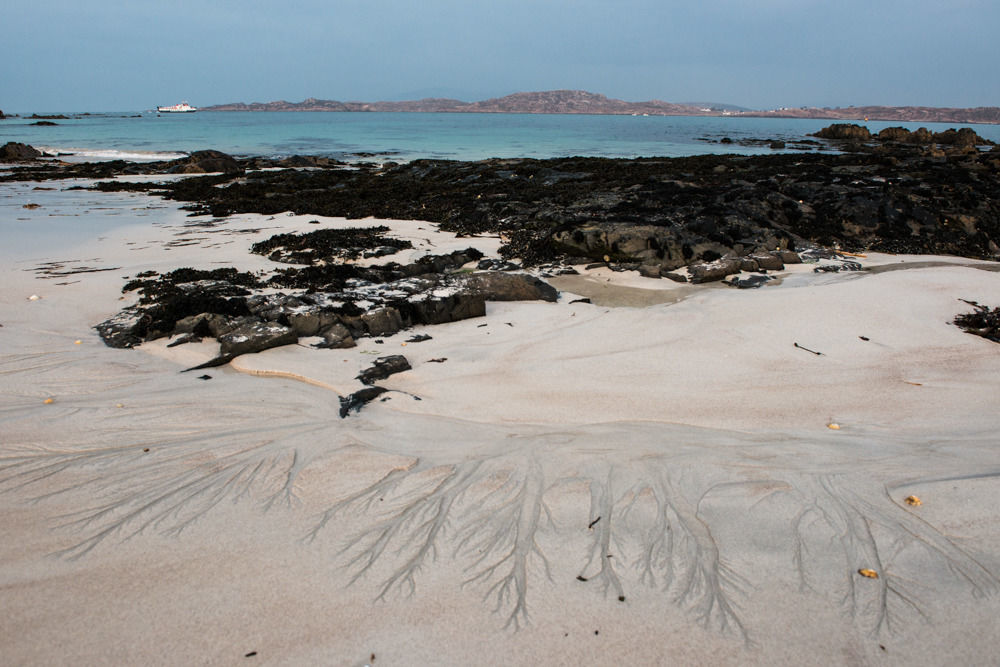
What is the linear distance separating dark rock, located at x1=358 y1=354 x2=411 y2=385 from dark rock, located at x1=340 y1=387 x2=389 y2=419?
24 centimetres

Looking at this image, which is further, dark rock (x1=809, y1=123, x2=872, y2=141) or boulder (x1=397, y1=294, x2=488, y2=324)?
dark rock (x1=809, y1=123, x2=872, y2=141)

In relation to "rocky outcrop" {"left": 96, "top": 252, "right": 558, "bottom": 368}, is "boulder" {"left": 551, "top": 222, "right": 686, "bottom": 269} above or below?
above

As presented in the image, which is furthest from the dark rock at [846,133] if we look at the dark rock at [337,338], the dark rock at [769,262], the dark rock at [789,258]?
the dark rock at [337,338]

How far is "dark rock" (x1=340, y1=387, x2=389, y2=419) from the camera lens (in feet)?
13.2

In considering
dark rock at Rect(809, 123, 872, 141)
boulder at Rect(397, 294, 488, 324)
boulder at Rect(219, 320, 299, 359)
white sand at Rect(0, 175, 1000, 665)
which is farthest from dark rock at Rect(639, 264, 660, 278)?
dark rock at Rect(809, 123, 872, 141)

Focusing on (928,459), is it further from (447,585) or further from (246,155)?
(246,155)

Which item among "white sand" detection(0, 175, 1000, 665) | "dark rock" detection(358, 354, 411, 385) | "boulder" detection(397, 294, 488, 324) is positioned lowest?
"white sand" detection(0, 175, 1000, 665)

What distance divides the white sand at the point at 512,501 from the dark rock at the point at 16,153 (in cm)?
3119

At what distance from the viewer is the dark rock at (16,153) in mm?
27141

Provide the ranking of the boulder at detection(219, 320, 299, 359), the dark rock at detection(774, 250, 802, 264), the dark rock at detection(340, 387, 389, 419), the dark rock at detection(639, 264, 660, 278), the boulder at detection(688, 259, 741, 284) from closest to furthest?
the dark rock at detection(340, 387, 389, 419) < the boulder at detection(219, 320, 299, 359) < the boulder at detection(688, 259, 741, 284) < the dark rock at detection(639, 264, 660, 278) < the dark rock at detection(774, 250, 802, 264)

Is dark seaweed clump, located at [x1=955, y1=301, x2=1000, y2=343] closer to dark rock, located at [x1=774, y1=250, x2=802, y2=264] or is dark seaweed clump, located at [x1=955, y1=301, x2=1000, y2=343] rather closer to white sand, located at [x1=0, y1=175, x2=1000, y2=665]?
white sand, located at [x1=0, y1=175, x2=1000, y2=665]

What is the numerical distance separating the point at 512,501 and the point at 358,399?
1763 mm

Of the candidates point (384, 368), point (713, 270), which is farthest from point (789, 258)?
point (384, 368)

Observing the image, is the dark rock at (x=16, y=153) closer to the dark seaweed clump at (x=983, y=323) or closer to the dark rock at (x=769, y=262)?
the dark rock at (x=769, y=262)
